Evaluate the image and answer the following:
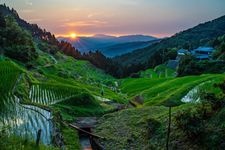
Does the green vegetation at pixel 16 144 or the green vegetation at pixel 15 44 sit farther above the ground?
the green vegetation at pixel 15 44

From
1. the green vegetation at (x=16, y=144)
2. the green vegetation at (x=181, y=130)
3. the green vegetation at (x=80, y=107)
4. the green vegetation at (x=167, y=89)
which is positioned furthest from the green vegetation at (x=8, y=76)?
the green vegetation at (x=16, y=144)

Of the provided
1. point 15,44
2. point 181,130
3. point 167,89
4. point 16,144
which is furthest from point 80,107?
point 15,44

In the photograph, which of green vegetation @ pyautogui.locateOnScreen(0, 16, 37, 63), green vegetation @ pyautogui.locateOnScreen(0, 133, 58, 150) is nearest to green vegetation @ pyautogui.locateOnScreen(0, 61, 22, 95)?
green vegetation @ pyautogui.locateOnScreen(0, 133, 58, 150)

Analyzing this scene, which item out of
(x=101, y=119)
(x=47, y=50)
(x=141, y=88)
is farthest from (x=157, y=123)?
(x=47, y=50)

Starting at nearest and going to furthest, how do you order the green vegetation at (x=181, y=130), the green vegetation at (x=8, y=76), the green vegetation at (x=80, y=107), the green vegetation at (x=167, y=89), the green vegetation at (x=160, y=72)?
the green vegetation at (x=181, y=130) < the green vegetation at (x=8, y=76) < the green vegetation at (x=80, y=107) < the green vegetation at (x=167, y=89) < the green vegetation at (x=160, y=72)

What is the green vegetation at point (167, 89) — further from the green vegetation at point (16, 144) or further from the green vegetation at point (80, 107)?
the green vegetation at point (16, 144)

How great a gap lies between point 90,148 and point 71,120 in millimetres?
8643

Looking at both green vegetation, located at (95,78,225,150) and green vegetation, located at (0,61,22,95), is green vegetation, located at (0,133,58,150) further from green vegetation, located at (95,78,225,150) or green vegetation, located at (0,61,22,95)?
green vegetation, located at (0,61,22,95)

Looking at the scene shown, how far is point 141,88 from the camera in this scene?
85.6m

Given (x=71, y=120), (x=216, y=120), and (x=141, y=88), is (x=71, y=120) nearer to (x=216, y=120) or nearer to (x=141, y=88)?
(x=216, y=120)

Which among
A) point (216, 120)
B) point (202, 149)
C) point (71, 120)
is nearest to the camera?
point (202, 149)

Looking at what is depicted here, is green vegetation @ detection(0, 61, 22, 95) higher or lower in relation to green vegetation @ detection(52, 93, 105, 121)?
higher

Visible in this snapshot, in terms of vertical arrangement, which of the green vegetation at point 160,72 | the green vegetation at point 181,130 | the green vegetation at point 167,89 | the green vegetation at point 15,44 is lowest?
the green vegetation at point 160,72

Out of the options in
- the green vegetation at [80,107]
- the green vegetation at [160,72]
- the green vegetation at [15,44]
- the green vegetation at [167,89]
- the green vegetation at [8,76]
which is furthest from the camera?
the green vegetation at [160,72]
